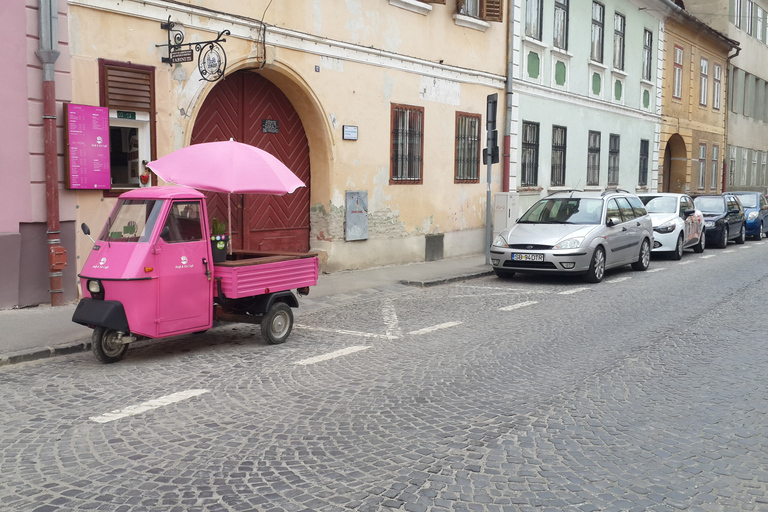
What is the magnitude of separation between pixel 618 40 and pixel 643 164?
5.17 meters

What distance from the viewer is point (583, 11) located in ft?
75.0

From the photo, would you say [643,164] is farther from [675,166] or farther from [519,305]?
[519,305]

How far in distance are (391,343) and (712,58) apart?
32342 millimetres

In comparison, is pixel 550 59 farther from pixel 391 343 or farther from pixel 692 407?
pixel 692 407

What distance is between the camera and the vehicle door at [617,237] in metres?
14.2

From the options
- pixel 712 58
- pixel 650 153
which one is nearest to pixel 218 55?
pixel 650 153

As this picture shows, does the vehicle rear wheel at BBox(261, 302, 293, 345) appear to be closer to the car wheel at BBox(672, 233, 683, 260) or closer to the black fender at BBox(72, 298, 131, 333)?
the black fender at BBox(72, 298, 131, 333)

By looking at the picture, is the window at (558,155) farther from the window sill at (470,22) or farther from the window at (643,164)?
the window at (643,164)

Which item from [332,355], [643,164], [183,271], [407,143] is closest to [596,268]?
[407,143]

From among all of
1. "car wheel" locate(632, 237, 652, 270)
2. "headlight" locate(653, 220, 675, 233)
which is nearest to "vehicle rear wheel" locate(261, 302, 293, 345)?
"car wheel" locate(632, 237, 652, 270)

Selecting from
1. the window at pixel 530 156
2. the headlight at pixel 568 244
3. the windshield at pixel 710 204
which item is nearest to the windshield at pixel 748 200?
the windshield at pixel 710 204

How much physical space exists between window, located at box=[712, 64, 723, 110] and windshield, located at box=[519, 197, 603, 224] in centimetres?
2494

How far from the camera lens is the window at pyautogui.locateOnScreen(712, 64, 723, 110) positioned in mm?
36000

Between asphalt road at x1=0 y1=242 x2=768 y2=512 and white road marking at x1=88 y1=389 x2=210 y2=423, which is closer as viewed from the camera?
asphalt road at x1=0 y1=242 x2=768 y2=512
